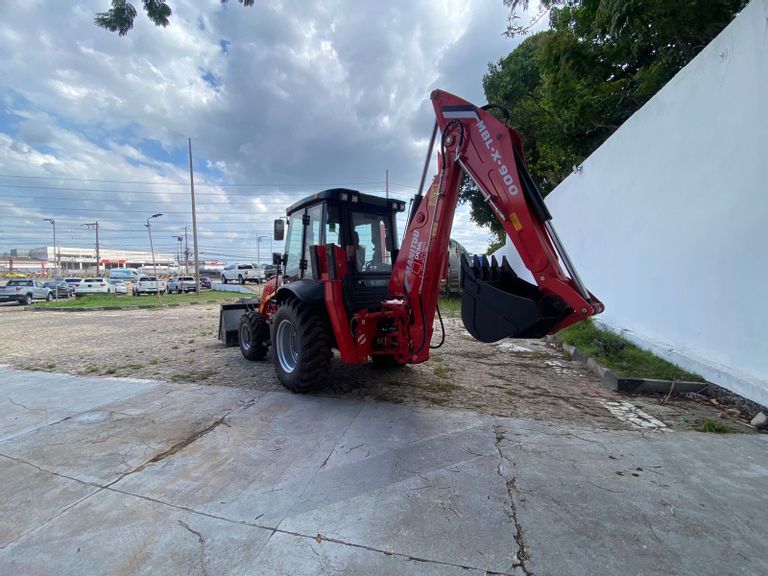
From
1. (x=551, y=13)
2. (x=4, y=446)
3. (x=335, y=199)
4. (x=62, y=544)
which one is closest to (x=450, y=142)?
(x=335, y=199)

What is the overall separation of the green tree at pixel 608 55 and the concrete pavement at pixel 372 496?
6.26 meters

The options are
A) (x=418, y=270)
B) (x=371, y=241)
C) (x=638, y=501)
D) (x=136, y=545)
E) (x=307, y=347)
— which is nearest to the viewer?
(x=136, y=545)

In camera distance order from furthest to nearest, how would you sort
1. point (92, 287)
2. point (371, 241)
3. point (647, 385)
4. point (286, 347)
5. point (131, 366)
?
point (92, 287) → point (131, 366) → point (371, 241) → point (286, 347) → point (647, 385)

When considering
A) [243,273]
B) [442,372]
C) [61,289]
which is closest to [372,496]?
[442,372]

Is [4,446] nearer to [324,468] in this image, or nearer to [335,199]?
[324,468]

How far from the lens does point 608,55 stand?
30.5ft

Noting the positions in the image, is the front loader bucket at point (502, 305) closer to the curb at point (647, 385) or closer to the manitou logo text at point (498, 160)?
the manitou logo text at point (498, 160)

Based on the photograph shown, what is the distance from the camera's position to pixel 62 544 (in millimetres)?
2385

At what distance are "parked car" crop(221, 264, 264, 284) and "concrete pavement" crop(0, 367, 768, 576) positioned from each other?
3776 cm

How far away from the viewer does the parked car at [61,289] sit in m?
27.2

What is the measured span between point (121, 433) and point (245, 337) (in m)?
3.17

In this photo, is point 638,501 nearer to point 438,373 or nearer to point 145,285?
point 438,373

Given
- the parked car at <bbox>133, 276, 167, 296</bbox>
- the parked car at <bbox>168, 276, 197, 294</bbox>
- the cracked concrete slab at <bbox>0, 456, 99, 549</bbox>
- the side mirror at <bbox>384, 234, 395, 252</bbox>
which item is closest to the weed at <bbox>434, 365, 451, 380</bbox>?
the side mirror at <bbox>384, 234, 395, 252</bbox>

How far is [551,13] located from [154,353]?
10.5 meters
